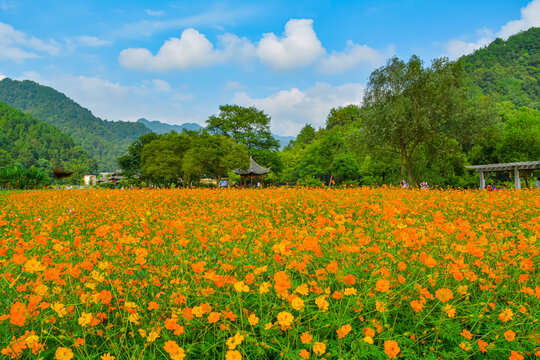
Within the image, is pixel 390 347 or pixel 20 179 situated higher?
pixel 20 179

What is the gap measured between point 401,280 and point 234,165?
23.5 meters

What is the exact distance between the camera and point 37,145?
84.5 meters

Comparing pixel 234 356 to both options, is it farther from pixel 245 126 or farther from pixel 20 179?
pixel 245 126

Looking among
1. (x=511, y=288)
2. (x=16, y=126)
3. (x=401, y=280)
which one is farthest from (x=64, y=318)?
(x=16, y=126)

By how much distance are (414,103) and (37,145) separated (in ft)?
328

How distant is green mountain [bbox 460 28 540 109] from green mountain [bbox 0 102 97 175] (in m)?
91.0

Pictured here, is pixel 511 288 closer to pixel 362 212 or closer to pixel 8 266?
pixel 362 212

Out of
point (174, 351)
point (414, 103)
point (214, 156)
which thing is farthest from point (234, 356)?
point (214, 156)

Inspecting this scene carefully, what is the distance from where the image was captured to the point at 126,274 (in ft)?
7.27

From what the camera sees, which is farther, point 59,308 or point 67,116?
point 67,116

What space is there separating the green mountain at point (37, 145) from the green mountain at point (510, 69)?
91.0 meters

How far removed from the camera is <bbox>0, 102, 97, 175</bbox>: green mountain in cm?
7725

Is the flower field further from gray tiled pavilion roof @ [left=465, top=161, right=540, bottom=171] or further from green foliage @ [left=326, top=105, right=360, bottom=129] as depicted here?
green foliage @ [left=326, top=105, right=360, bottom=129]

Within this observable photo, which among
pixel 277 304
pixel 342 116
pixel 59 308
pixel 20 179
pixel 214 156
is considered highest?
pixel 342 116
